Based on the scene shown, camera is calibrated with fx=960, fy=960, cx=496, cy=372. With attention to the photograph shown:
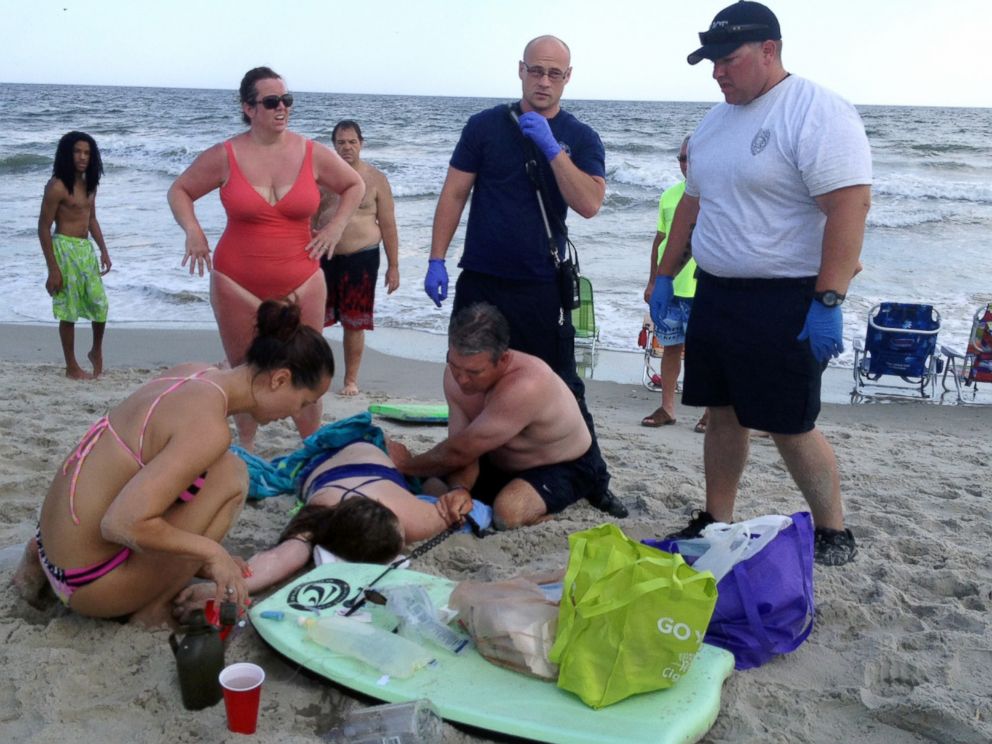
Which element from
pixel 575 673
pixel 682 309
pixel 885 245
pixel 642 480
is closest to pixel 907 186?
pixel 885 245

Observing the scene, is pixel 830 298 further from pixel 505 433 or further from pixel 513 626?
pixel 513 626

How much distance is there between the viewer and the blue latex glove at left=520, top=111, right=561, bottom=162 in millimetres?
3654

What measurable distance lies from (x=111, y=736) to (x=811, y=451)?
2246 mm

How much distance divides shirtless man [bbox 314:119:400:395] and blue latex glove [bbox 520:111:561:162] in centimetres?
218

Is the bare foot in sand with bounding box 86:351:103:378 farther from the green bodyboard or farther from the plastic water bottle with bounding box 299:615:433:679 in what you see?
the plastic water bottle with bounding box 299:615:433:679

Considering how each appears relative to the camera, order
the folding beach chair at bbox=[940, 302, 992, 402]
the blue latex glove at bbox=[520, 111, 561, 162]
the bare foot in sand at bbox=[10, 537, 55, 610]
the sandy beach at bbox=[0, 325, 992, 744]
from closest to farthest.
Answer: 1. the sandy beach at bbox=[0, 325, 992, 744]
2. the bare foot in sand at bbox=[10, 537, 55, 610]
3. the blue latex glove at bbox=[520, 111, 561, 162]
4. the folding beach chair at bbox=[940, 302, 992, 402]

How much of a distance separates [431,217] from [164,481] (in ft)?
39.6

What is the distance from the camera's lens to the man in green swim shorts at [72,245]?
6.02 m

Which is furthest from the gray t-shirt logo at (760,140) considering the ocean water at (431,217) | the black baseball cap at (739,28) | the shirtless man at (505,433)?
the ocean water at (431,217)

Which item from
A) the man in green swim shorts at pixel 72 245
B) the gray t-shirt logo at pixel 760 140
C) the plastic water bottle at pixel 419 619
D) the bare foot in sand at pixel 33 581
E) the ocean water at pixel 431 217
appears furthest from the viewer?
the ocean water at pixel 431 217

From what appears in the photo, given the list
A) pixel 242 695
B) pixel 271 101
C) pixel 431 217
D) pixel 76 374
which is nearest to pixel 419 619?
pixel 242 695

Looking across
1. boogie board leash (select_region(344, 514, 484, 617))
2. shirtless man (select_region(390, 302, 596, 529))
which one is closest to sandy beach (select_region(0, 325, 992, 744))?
boogie board leash (select_region(344, 514, 484, 617))

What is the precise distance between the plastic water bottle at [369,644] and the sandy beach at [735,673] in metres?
0.10

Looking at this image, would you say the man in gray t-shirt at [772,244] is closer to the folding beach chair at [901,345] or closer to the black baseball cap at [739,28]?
the black baseball cap at [739,28]
